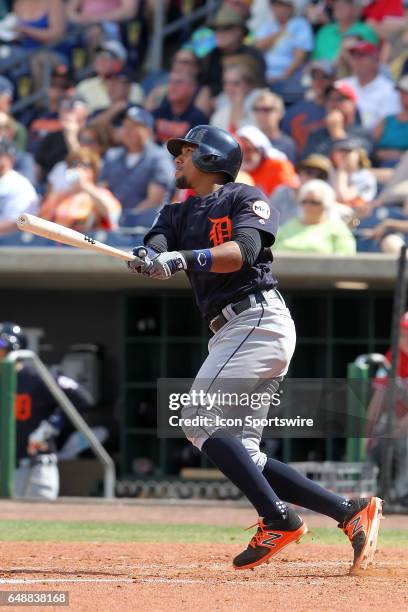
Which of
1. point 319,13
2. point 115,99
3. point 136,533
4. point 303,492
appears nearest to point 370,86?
point 319,13

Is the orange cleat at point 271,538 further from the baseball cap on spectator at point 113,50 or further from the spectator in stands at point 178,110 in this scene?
the baseball cap on spectator at point 113,50

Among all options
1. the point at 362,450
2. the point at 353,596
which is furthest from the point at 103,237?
the point at 353,596

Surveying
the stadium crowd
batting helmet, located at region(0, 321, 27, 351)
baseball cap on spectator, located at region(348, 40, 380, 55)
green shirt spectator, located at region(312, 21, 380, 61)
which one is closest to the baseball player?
batting helmet, located at region(0, 321, 27, 351)

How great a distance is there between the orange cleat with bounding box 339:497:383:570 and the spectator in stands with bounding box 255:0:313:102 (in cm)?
790

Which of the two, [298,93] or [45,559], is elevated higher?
[298,93]

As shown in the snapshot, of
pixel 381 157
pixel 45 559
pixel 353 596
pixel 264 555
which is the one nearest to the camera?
pixel 353 596

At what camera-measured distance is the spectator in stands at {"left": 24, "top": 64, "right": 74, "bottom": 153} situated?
13242 mm

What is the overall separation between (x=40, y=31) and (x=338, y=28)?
3.84 meters

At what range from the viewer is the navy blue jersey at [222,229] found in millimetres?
4957

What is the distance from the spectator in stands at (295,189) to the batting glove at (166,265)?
5.59 m

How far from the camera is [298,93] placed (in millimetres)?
12391

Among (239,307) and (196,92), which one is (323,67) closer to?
(196,92)

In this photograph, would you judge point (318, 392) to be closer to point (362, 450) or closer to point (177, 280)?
point (362, 450)

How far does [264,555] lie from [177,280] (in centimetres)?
632
